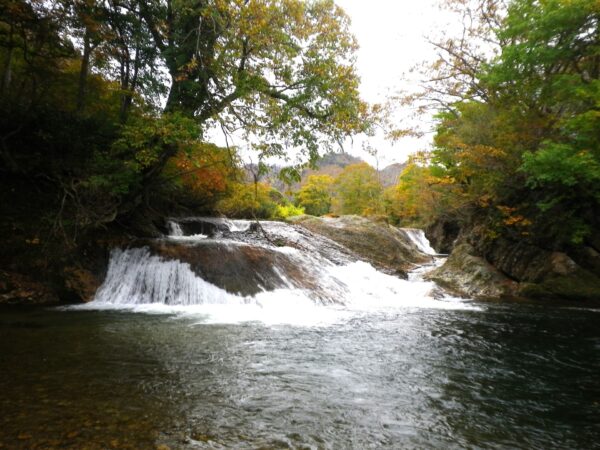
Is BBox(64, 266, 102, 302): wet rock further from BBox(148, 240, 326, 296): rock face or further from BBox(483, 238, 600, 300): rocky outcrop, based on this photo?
BBox(483, 238, 600, 300): rocky outcrop

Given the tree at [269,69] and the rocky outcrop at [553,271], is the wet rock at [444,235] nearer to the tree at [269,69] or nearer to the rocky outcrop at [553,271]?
the rocky outcrop at [553,271]

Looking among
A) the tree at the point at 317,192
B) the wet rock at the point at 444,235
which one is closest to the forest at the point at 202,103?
the wet rock at the point at 444,235

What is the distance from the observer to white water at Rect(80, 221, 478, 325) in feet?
27.0

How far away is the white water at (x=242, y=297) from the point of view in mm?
8227

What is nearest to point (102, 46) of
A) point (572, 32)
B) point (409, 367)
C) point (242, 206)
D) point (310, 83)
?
point (310, 83)

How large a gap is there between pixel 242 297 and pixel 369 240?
10101mm

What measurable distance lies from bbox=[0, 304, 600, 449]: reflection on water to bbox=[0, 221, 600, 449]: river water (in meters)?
0.02

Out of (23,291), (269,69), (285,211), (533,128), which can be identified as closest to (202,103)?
(269,69)

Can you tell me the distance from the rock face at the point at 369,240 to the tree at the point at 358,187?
2363 cm

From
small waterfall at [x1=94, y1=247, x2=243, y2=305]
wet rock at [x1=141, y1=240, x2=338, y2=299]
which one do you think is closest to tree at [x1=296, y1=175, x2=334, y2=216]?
wet rock at [x1=141, y1=240, x2=338, y2=299]

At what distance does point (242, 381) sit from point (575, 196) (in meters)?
12.1

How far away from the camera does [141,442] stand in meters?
2.77

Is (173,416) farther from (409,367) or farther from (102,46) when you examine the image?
(102,46)

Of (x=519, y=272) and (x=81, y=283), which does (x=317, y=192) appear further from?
(x=81, y=283)
